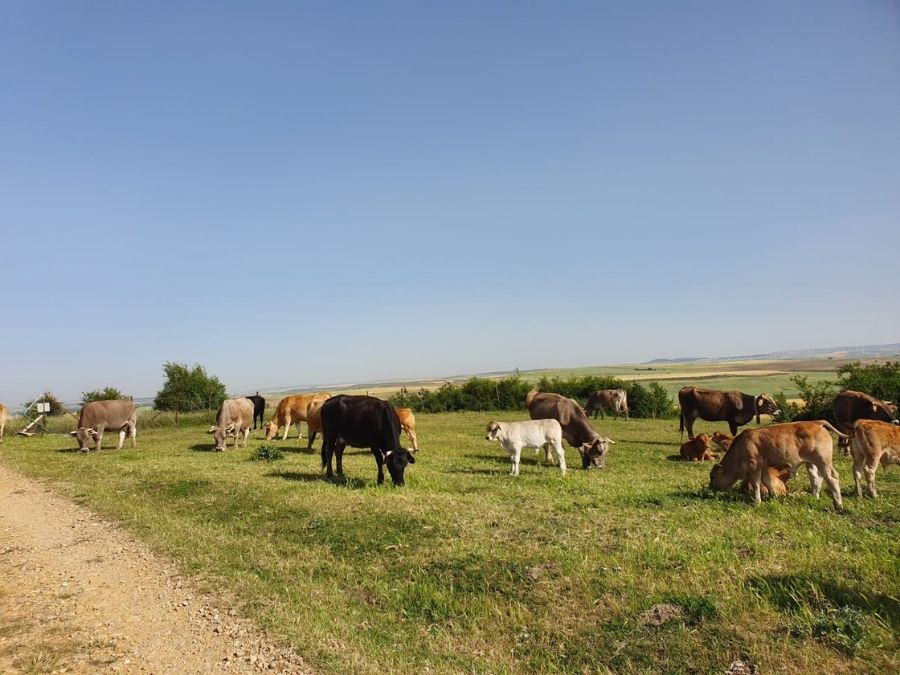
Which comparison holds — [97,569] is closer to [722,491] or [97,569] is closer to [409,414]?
[722,491]

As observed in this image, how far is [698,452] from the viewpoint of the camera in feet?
58.6

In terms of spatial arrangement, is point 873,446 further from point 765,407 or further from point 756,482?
point 765,407

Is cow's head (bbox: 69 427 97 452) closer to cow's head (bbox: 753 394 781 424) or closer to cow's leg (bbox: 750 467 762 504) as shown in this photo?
cow's leg (bbox: 750 467 762 504)

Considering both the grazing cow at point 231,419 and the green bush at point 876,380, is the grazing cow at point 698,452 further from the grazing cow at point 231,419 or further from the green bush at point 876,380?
the grazing cow at point 231,419

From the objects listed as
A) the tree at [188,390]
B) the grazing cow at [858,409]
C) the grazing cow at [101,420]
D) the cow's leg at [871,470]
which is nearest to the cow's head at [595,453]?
the cow's leg at [871,470]

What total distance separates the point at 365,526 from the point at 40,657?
4523 millimetres

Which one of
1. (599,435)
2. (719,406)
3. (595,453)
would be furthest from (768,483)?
(719,406)

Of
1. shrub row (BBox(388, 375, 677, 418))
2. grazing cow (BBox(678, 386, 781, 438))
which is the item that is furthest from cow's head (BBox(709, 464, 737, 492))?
shrub row (BBox(388, 375, 677, 418))

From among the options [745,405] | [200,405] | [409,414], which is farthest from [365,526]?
[200,405]

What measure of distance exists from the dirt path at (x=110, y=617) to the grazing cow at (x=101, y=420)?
14.0 m

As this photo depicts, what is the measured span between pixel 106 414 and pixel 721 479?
910 inches

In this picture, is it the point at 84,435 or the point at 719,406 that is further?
the point at 719,406

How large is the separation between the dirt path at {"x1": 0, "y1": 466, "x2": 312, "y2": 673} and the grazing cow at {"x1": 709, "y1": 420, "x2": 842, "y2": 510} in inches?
321

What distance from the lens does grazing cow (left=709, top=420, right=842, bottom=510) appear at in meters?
9.37
